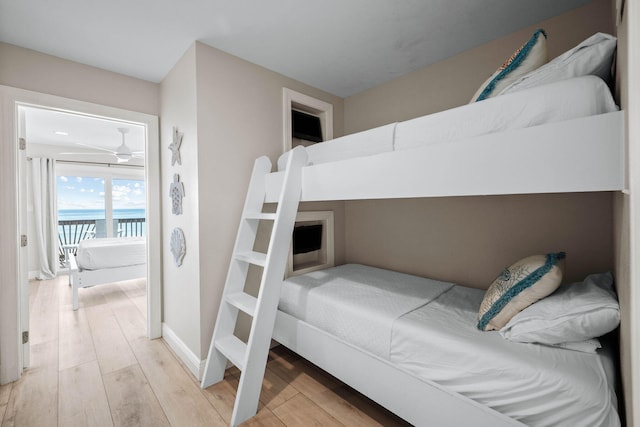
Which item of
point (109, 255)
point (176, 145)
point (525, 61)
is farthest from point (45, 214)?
point (525, 61)

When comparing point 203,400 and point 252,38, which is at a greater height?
point 252,38

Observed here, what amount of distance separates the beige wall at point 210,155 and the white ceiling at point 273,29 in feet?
0.56

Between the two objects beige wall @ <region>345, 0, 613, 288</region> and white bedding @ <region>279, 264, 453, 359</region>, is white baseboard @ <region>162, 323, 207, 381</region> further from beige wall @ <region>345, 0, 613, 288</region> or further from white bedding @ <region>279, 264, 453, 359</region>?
beige wall @ <region>345, 0, 613, 288</region>

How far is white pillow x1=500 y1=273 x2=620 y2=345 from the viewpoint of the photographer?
104cm

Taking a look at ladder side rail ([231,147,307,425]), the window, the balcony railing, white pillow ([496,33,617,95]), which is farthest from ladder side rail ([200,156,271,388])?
the balcony railing

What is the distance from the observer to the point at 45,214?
493cm

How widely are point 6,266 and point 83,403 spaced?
113cm

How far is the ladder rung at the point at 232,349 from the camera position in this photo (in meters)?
1.70

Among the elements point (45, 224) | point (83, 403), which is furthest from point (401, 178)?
point (45, 224)

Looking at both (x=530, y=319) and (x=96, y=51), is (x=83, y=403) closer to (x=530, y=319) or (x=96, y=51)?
(x=96, y=51)

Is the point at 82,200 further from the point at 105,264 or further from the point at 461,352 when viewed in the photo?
the point at 461,352

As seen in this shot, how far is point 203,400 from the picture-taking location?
70.6 inches

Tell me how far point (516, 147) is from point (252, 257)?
5.23ft

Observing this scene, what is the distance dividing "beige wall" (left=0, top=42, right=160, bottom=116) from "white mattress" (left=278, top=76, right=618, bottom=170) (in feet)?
7.20
